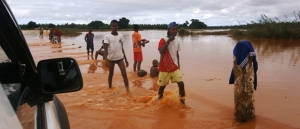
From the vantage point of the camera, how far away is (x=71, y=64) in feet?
5.00

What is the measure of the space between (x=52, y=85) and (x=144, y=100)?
438cm

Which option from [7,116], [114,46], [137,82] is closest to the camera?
[7,116]

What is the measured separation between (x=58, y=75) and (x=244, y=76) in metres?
3.27

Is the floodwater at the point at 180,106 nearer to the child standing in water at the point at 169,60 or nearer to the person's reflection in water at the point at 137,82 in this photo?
the person's reflection in water at the point at 137,82

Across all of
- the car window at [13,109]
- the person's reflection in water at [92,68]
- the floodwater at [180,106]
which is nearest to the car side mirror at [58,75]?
the car window at [13,109]

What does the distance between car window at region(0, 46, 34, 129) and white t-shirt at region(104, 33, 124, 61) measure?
15.6 feet

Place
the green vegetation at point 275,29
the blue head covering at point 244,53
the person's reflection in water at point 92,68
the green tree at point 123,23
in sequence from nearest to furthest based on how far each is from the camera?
the blue head covering at point 244,53
the person's reflection in water at point 92,68
the green vegetation at point 275,29
the green tree at point 123,23

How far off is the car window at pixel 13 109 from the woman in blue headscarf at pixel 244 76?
11.0 feet

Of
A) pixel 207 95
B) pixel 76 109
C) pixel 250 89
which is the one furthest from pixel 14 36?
pixel 207 95

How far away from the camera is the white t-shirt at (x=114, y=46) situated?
6277mm

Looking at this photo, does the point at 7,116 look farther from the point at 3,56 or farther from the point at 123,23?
the point at 123,23

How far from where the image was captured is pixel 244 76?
13.5 ft

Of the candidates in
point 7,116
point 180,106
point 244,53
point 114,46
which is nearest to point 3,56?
point 7,116

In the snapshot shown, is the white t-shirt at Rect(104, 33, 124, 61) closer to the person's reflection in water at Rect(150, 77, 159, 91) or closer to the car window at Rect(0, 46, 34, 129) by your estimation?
the person's reflection in water at Rect(150, 77, 159, 91)
